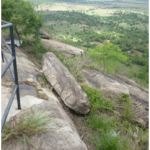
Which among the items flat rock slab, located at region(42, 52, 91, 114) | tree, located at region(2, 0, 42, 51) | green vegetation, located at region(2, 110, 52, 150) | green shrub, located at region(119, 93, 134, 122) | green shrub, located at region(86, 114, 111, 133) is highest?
tree, located at region(2, 0, 42, 51)

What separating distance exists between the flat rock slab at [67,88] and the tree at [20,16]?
401 centimetres

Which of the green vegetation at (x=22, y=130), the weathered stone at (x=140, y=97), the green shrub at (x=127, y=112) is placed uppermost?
the green vegetation at (x=22, y=130)

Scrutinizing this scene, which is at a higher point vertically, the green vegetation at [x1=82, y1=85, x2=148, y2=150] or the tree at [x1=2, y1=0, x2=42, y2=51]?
the tree at [x1=2, y1=0, x2=42, y2=51]

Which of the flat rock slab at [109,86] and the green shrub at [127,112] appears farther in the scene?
the flat rock slab at [109,86]

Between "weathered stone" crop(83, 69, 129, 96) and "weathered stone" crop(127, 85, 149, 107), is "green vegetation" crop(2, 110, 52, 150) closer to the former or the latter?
"weathered stone" crop(83, 69, 129, 96)

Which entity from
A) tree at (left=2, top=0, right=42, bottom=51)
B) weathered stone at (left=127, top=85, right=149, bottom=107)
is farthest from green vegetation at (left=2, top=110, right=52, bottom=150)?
tree at (left=2, top=0, right=42, bottom=51)

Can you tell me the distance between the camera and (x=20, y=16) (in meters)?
8.06

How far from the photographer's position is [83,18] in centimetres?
7531

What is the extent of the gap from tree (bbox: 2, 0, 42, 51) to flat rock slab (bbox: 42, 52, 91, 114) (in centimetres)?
401

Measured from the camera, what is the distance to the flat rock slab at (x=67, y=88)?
186 inches

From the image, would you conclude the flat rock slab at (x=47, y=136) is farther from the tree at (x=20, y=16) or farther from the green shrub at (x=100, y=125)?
the tree at (x=20, y=16)

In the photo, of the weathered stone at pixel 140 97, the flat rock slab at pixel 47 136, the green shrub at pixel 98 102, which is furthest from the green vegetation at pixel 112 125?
the weathered stone at pixel 140 97

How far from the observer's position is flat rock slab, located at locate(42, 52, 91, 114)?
472cm

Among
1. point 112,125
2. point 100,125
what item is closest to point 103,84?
point 112,125
